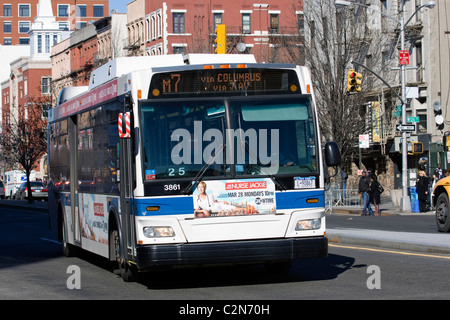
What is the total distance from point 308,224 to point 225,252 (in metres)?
1.24

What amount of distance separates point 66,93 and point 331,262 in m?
6.98

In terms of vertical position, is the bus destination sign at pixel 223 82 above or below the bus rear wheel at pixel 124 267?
above

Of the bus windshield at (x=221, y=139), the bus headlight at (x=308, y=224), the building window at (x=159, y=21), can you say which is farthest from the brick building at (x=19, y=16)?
the bus headlight at (x=308, y=224)

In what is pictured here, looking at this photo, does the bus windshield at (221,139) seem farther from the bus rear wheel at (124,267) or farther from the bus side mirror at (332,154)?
the bus rear wheel at (124,267)

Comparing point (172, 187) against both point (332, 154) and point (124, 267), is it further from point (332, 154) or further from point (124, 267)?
point (332, 154)

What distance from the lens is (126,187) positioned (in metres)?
12.6

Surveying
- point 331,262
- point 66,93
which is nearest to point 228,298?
point 331,262

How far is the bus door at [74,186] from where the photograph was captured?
55.3 feet

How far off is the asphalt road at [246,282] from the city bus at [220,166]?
1.58ft

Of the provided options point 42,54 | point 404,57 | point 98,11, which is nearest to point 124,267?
point 404,57

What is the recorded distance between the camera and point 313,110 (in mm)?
12539

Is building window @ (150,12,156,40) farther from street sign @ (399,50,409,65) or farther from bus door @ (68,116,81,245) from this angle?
bus door @ (68,116,81,245)

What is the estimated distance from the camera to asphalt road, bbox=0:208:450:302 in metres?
11.1

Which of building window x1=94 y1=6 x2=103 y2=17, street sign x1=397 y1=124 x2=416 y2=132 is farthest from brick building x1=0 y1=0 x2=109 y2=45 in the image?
street sign x1=397 y1=124 x2=416 y2=132
